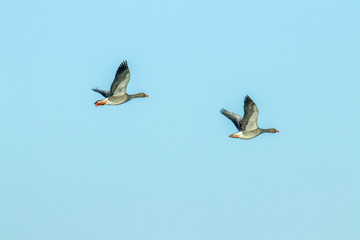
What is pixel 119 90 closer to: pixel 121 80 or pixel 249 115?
pixel 121 80

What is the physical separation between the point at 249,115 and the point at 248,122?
1028 millimetres

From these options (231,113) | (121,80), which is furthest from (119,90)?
(231,113)

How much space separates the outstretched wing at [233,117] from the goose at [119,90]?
757 centimetres

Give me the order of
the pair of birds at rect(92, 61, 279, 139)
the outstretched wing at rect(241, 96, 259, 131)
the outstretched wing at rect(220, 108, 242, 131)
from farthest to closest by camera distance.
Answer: the outstretched wing at rect(220, 108, 242, 131) < the pair of birds at rect(92, 61, 279, 139) < the outstretched wing at rect(241, 96, 259, 131)

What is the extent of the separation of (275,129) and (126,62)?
13632mm

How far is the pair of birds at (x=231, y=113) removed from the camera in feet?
252

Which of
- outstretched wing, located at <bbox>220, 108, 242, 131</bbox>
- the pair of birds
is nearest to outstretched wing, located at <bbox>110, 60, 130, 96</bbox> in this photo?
the pair of birds

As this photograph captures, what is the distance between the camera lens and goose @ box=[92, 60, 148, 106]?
77.8 m

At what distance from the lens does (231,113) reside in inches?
3258

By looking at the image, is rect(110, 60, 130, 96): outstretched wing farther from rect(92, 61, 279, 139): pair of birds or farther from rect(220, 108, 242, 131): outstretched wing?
rect(220, 108, 242, 131): outstretched wing

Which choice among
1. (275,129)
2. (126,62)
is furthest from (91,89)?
(275,129)

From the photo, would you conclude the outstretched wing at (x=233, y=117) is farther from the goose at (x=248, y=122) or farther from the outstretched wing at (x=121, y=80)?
the outstretched wing at (x=121, y=80)

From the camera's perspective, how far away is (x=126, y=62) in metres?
77.1

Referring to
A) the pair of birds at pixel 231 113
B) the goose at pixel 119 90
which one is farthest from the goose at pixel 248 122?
the goose at pixel 119 90
